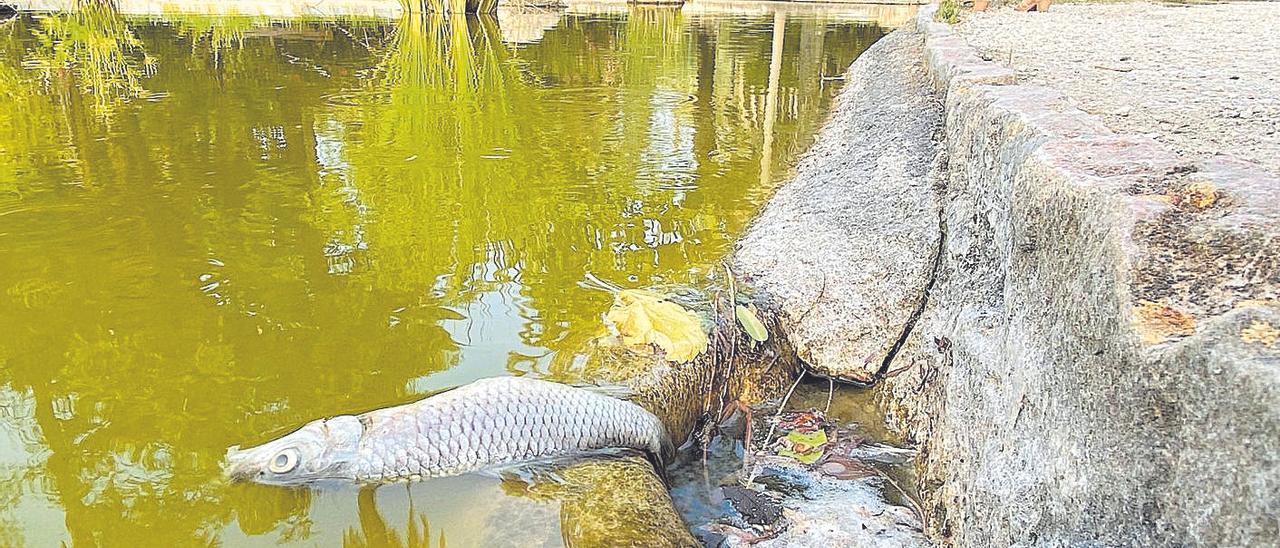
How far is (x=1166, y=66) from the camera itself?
439 cm

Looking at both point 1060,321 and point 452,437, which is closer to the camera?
point 1060,321

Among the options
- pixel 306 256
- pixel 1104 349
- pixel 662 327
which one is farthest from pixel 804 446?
pixel 306 256

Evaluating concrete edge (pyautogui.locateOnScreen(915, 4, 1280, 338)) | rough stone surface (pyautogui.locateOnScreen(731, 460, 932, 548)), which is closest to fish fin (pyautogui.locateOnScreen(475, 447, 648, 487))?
rough stone surface (pyautogui.locateOnScreen(731, 460, 932, 548))

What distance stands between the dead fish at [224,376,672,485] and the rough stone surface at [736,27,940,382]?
106 cm

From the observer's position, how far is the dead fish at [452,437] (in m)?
2.43

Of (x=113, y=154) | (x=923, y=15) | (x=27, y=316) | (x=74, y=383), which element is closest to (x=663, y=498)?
(x=74, y=383)

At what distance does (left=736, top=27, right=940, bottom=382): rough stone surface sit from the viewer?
11.1ft

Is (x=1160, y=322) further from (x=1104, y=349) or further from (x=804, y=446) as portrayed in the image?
(x=804, y=446)

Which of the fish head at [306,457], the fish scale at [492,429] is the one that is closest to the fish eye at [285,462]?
the fish head at [306,457]

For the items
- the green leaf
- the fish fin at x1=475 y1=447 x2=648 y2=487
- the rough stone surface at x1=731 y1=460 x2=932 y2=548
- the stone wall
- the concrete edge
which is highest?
the concrete edge

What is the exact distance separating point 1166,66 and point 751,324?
2.83 m

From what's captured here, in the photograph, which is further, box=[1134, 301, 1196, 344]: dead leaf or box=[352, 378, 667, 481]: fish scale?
box=[352, 378, 667, 481]: fish scale

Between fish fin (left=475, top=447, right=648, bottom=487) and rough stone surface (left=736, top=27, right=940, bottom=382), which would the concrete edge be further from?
fish fin (left=475, top=447, right=648, bottom=487)

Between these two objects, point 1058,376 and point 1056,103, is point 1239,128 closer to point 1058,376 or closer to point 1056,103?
point 1056,103
